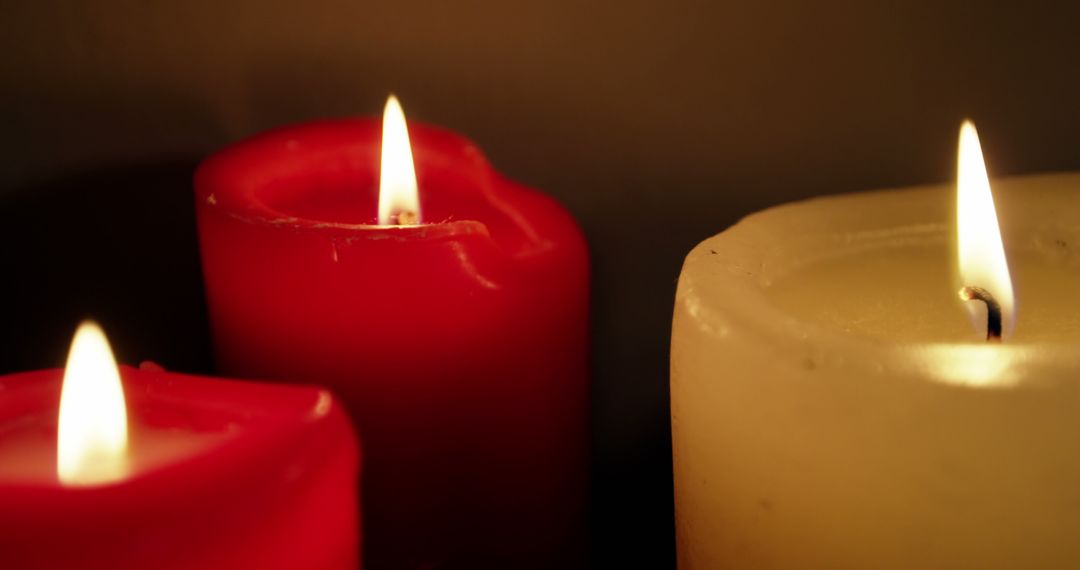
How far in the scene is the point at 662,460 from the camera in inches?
30.1

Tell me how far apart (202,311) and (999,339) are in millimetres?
467

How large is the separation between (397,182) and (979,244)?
0.28 meters

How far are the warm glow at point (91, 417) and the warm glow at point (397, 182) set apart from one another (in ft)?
0.57

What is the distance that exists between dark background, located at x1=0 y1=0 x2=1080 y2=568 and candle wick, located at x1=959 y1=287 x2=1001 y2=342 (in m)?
0.21

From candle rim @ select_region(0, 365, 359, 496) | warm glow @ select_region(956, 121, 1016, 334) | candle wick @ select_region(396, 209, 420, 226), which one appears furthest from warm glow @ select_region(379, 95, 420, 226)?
warm glow @ select_region(956, 121, 1016, 334)

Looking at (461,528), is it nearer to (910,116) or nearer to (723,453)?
(723,453)

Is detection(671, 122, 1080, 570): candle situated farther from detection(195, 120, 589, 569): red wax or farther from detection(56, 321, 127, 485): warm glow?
detection(56, 321, 127, 485): warm glow

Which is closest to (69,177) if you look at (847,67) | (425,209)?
(425,209)

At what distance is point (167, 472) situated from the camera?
0.40 meters

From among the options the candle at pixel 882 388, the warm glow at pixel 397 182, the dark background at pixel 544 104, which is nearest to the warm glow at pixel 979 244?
the candle at pixel 882 388

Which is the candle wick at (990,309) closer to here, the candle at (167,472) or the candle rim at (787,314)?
the candle rim at (787,314)

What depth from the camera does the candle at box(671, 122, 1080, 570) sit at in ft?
1.40

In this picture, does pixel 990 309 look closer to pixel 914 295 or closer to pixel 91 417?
pixel 914 295

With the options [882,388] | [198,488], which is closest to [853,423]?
[882,388]
